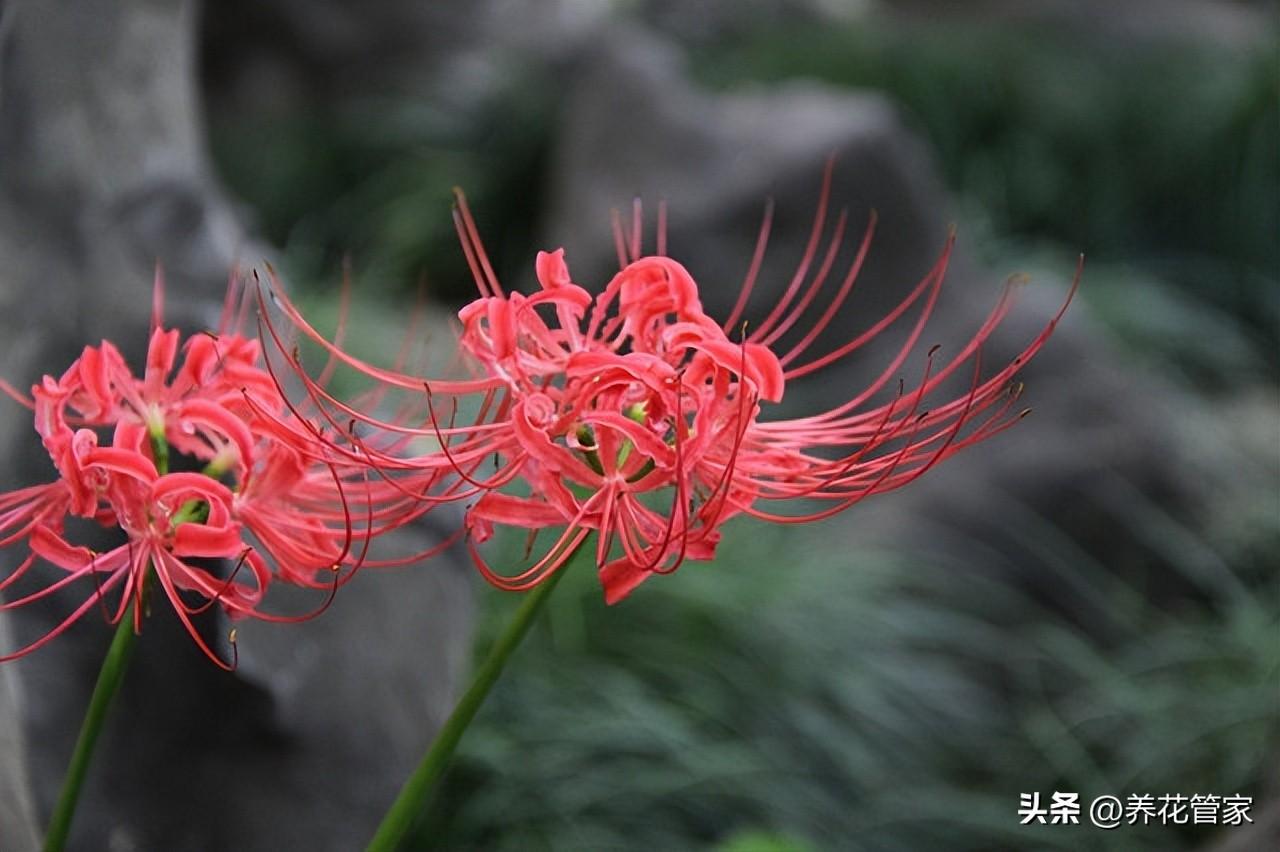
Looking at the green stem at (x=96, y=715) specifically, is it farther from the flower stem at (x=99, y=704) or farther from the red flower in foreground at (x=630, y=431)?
the red flower in foreground at (x=630, y=431)

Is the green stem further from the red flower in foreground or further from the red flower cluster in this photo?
the red flower in foreground

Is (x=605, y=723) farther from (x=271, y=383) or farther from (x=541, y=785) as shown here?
(x=271, y=383)

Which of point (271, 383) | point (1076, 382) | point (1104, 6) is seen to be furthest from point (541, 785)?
point (1104, 6)

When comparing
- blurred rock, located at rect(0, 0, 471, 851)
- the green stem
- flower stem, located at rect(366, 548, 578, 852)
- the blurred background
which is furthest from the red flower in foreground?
blurred rock, located at rect(0, 0, 471, 851)

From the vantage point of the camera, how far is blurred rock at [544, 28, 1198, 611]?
7.52 ft

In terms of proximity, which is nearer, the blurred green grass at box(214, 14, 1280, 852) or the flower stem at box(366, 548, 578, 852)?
the flower stem at box(366, 548, 578, 852)

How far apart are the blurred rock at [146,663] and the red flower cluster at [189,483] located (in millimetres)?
371

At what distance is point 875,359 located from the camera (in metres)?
2.80

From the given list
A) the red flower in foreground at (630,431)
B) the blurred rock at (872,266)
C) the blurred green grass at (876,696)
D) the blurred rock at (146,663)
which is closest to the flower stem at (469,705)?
the red flower in foreground at (630,431)

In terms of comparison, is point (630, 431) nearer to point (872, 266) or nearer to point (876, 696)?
point (876, 696)

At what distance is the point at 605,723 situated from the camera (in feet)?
5.59

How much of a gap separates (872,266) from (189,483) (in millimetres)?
2497

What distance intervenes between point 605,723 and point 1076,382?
118cm

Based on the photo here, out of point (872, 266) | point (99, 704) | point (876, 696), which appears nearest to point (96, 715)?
point (99, 704)
